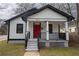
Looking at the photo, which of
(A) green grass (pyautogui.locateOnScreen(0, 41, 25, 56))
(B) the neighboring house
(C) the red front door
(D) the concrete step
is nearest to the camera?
(A) green grass (pyautogui.locateOnScreen(0, 41, 25, 56))

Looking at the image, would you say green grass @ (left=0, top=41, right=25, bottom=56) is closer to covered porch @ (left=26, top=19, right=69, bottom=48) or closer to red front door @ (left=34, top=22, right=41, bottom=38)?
covered porch @ (left=26, top=19, right=69, bottom=48)

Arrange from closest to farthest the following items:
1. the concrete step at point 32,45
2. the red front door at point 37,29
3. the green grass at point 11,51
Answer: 1. the green grass at point 11,51
2. the concrete step at point 32,45
3. the red front door at point 37,29

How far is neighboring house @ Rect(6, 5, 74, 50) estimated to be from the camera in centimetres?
971

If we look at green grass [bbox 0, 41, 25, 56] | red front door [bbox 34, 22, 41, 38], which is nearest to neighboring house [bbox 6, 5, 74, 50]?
red front door [bbox 34, 22, 41, 38]

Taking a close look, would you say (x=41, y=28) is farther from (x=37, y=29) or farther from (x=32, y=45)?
(x=32, y=45)

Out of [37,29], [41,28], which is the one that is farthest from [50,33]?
[37,29]

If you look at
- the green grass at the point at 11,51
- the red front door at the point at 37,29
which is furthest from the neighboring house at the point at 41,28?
the green grass at the point at 11,51

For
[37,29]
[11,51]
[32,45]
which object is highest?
[37,29]

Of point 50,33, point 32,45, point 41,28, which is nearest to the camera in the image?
point 32,45

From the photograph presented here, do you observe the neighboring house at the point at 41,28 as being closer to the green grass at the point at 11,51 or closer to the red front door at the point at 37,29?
the red front door at the point at 37,29

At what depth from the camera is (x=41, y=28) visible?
10750 mm

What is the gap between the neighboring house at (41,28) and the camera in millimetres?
9712

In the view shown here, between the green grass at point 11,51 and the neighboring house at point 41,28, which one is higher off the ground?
the neighboring house at point 41,28

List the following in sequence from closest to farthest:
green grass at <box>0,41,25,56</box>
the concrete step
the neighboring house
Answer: green grass at <box>0,41,25,56</box> < the concrete step < the neighboring house
